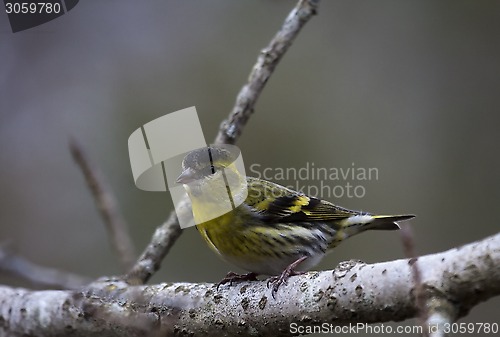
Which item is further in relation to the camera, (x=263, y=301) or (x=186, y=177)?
(x=186, y=177)

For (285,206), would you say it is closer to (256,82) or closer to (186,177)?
(186,177)

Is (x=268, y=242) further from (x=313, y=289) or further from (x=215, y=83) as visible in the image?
(x=215, y=83)

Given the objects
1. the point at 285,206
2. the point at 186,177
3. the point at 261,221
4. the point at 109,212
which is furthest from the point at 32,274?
the point at 109,212

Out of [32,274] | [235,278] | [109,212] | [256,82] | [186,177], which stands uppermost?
[256,82]

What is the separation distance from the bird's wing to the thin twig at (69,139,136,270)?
1754mm

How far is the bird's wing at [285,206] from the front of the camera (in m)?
3.30

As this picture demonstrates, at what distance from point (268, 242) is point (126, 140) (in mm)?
3874

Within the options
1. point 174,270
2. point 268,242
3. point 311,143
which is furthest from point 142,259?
point 311,143

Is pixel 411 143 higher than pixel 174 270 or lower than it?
higher

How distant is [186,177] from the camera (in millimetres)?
3270

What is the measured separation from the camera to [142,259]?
3.42 meters

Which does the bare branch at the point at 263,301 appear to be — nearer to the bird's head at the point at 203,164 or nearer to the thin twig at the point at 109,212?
the thin twig at the point at 109,212

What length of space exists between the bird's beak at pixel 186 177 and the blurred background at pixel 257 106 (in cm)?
276

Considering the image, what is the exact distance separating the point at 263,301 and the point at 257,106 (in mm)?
4510
